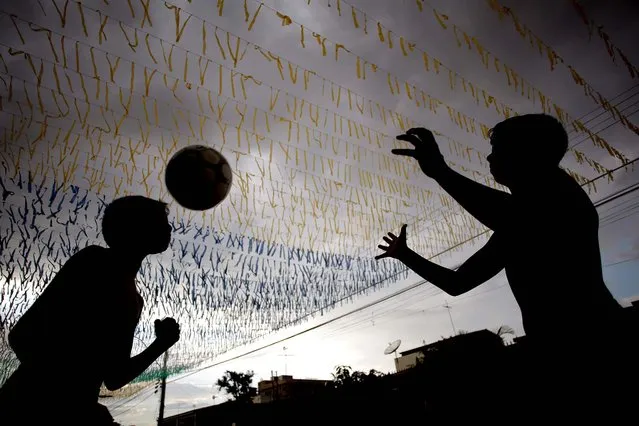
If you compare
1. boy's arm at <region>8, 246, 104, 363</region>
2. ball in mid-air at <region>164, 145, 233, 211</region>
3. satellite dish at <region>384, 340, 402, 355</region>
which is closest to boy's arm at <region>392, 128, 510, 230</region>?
boy's arm at <region>8, 246, 104, 363</region>

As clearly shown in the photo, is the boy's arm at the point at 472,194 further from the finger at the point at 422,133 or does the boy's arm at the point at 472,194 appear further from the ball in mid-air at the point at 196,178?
the ball in mid-air at the point at 196,178

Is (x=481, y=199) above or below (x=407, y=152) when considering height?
below

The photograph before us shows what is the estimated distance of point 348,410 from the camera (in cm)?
1777

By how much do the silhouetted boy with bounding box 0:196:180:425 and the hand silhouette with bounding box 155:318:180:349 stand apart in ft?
0.37

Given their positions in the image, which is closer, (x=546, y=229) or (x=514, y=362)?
(x=546, y=229)

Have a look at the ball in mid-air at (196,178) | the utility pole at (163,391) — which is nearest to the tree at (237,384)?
the utility pole at (163,391)

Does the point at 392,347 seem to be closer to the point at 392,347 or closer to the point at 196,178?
the point at 392,347

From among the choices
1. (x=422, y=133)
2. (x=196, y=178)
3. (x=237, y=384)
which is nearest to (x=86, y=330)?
(x=422, y=133)

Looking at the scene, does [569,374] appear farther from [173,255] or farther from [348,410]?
[348,410]

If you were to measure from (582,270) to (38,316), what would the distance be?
2.49 meters

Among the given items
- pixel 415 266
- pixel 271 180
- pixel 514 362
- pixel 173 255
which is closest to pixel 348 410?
pixel 514 362

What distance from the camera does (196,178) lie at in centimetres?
477

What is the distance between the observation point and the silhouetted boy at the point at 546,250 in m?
1.14

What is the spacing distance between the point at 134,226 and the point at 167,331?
828 millimetres
